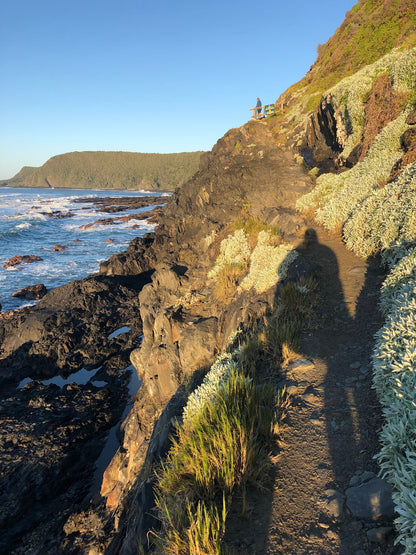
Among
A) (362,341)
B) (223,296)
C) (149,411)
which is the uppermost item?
(362,341)

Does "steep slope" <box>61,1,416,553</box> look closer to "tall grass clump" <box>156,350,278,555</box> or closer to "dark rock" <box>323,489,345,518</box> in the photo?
"dark rock" <box>323,489,345,518</box>

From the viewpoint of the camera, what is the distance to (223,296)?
474 inches

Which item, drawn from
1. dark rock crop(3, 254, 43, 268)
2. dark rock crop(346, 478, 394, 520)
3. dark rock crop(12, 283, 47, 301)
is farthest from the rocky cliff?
dark rock crop(3, 254, 43, 268)

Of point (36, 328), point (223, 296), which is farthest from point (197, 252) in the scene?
point (36, 328)

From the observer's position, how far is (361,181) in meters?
11.8

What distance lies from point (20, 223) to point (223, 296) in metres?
63.2

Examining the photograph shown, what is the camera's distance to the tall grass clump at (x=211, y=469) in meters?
2.58

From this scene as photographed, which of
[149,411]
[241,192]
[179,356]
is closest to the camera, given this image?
[179,356]

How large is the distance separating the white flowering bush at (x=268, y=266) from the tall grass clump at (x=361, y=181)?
279 centimetres

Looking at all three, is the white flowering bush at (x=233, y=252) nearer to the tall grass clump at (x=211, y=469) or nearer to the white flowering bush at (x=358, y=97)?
the white flowering bush at (x=358, y=97)

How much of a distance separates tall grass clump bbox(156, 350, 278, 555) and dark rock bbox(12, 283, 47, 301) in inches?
1067

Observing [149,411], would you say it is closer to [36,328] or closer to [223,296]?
[223,296]

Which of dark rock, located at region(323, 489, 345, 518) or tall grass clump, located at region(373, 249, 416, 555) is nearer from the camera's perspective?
tall grass clump, located at region(373, 249, 416, 555)

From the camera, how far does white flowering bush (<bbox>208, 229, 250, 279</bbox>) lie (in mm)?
12977
